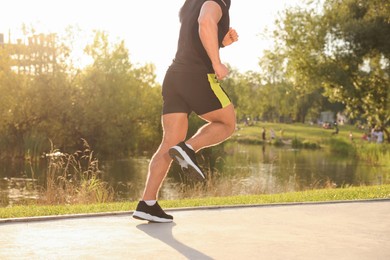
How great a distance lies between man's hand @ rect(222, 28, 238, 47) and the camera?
6074 millimetres

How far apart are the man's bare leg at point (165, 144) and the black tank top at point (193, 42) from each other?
1.38 feet

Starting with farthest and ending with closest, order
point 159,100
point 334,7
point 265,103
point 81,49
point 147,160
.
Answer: point 265,103, point 159,100, point 81,49, point 334,7, point 147,160

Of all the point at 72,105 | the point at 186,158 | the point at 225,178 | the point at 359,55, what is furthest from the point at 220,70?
the point at 72,105

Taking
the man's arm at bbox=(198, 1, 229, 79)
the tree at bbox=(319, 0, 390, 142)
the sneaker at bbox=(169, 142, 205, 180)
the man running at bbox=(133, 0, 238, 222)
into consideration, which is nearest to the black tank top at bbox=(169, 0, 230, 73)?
the man running at bbox=(133, 0, 238, 222)

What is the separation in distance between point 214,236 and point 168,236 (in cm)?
35

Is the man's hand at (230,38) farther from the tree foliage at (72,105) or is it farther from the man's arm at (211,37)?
the tree foliage at (72,105)

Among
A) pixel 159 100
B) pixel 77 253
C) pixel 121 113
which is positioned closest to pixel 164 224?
pixel 77 253

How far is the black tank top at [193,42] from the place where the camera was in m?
5.96

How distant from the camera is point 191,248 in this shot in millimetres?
4973

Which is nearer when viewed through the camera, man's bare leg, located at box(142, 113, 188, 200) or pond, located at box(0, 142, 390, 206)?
man's bare leg, located at box(142, 113, 188, 200)

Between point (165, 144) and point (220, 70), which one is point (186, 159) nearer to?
point (165, 144)

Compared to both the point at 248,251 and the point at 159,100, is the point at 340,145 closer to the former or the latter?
the point at 159,100

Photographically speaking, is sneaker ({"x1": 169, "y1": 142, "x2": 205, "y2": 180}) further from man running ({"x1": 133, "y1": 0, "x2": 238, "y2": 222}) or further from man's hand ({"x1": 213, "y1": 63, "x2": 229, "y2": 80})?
man's hand ({"x1": 213, "y1": 63, "x2": 229, "y2": 80})

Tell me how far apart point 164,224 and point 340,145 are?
40124 mm
